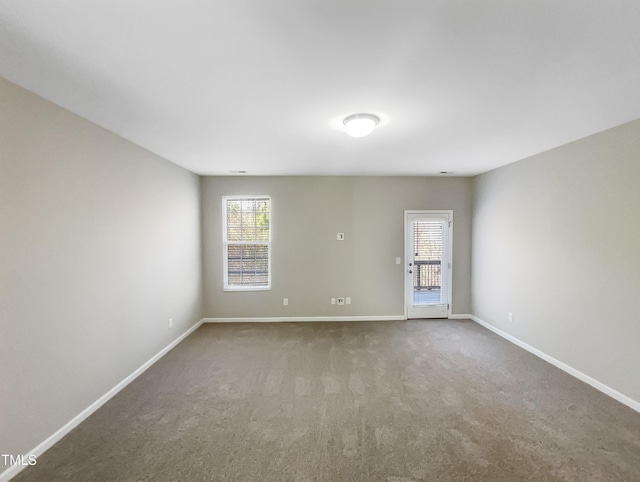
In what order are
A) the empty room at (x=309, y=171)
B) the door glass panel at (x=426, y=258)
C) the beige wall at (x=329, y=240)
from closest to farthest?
the empty room at (x=309, y=171) < the beige wall at (x=329, y=240) < the door glass panel at (x=426, y=258)

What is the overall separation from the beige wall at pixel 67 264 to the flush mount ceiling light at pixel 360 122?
90.7 inches

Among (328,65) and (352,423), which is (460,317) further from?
(328,65)

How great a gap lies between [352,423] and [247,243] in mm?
3348

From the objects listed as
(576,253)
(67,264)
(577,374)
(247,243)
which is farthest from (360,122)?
(577,374)

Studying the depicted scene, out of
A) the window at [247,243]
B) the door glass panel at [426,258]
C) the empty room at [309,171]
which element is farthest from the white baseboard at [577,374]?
the window at [247,243]

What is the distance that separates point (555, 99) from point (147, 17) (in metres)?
2.63

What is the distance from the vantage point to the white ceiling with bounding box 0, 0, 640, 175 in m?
1.21

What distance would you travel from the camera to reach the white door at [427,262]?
191 inches

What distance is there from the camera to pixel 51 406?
203 centimetres

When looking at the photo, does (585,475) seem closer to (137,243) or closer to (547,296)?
(547,296)

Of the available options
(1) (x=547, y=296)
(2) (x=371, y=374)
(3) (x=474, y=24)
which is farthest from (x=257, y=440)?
(1) (x=547, y=296)

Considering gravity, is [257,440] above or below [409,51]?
below

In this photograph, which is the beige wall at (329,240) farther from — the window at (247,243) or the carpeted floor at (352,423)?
the carpeted floor at (352,423)

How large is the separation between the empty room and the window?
2.32 ft
